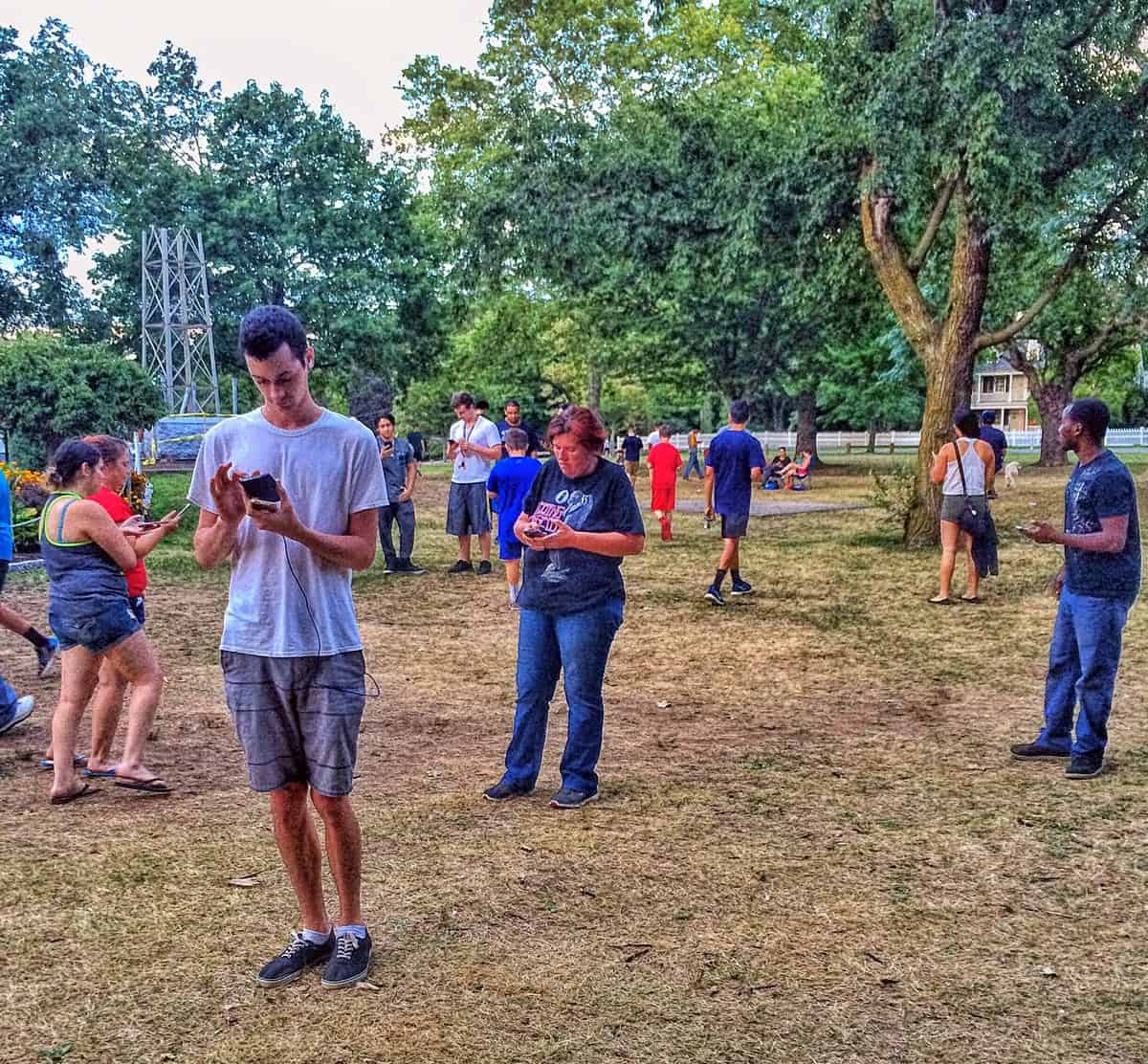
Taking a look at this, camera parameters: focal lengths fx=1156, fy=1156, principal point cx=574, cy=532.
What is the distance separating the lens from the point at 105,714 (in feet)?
18.5

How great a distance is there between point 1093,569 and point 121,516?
476cm

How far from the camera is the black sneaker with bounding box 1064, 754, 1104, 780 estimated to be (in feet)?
18.6

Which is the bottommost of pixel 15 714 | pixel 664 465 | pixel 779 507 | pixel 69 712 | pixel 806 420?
pixel 15 714

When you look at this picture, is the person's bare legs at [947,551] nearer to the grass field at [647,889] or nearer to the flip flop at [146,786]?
the grass field at [647,889]

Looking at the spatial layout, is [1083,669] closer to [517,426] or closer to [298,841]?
[298,841]

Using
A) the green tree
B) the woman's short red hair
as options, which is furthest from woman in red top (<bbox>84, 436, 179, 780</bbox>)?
the green tree

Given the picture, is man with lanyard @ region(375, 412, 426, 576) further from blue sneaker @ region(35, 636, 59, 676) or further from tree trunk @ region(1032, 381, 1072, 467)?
tree trunk @ region(1032, 381, 1072, 467)

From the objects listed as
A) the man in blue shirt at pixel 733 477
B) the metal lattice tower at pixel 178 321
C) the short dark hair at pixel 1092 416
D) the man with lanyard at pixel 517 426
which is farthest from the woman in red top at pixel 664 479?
the metal lattice tower at pixel 178 321

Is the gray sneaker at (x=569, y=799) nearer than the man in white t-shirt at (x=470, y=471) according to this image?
Yes

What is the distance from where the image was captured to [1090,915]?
13.4 ft

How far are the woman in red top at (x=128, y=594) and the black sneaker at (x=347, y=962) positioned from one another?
7.33 ft

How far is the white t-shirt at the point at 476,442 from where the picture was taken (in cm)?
1217

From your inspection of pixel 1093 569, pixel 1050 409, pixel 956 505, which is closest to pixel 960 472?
pixel 956 505

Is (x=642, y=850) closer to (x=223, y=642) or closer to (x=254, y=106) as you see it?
(x=223, y=642)
